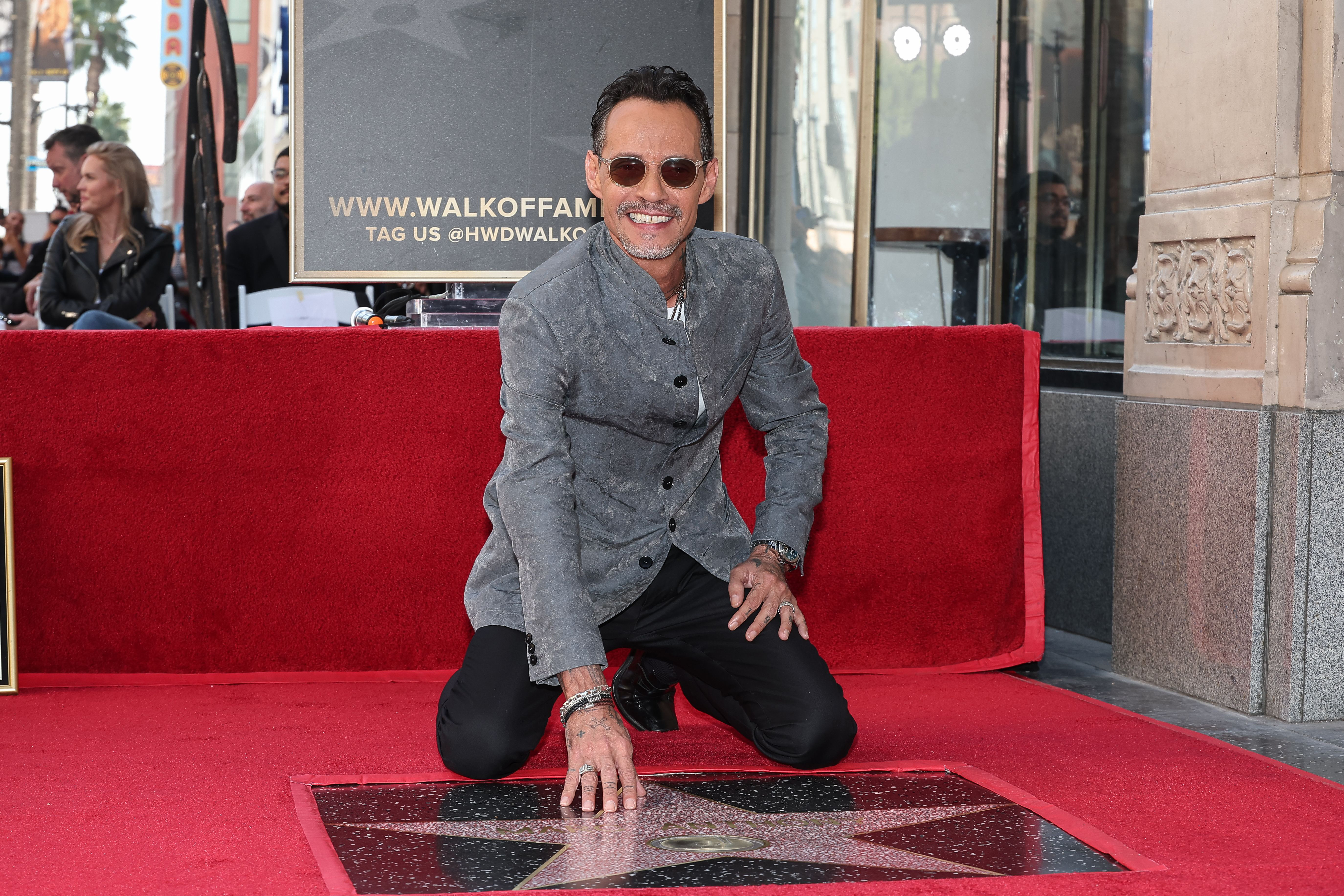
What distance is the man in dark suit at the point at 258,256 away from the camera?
634cm

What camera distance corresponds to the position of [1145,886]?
6.40ft

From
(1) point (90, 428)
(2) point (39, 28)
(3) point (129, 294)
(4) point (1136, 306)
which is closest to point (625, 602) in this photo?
(1) point (90, 428)

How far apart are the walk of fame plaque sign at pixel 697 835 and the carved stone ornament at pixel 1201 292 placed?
1416mm

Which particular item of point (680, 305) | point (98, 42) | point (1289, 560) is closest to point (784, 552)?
point (680, 305)

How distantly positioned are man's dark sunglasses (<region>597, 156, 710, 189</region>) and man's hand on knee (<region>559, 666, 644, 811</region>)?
0.85m

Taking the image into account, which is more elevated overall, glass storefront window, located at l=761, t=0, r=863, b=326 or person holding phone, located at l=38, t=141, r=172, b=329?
glass storefront window, located at l=761, t=0, r=863, b=326

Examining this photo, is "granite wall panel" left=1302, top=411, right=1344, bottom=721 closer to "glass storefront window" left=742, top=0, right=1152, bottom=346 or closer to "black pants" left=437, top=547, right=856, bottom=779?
"black pants" left=437, top=547, right=856, bottom=779

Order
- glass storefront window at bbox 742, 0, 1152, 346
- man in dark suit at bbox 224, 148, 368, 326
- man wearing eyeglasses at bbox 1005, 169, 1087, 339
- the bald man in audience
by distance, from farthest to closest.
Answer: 1. the bald man in audience
2. man in dark suit at bbox 224, 148, 368, 326
3. man wearing eyeglasses at bbox 1005, 169, 1087, 339
4. glass storefront window at bbox 742, 0, 1152, 346

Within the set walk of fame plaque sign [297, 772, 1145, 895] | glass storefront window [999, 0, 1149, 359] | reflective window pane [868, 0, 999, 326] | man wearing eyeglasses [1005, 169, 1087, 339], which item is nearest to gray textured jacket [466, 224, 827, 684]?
walk of fame plaque sign [297, 772, 1145, 895]

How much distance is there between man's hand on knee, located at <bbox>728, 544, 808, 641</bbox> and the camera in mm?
2541

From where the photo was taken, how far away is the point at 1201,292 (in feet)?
11.1

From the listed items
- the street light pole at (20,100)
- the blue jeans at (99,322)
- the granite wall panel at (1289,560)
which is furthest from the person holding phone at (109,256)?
the street light pole at (20,100)

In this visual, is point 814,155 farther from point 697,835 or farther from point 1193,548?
point 697,835

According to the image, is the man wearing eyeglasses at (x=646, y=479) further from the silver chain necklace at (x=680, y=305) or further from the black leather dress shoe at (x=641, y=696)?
the black leather dress shoe at (x=641, y=696)
